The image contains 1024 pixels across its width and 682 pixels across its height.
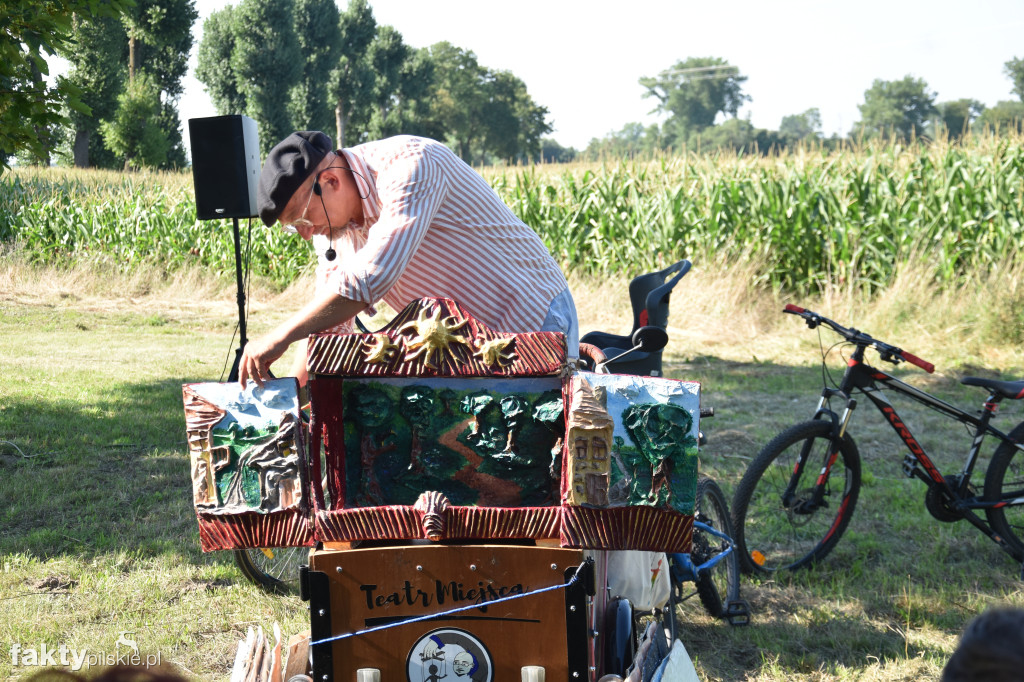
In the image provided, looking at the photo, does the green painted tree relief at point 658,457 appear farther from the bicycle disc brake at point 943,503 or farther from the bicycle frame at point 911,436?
the bicycle disc brake at point 943,503

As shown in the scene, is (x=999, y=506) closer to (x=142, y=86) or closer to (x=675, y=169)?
(x=675, y=169)

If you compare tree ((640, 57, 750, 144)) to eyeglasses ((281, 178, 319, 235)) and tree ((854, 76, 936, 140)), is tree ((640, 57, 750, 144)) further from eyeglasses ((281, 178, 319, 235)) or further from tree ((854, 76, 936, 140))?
eyeglasses ((281, 178, 319, 235))

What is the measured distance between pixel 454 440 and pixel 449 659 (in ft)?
1.64

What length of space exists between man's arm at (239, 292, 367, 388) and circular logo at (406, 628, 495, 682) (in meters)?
0.71

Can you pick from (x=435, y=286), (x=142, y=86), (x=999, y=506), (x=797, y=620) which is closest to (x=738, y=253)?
(x=999, y=506)

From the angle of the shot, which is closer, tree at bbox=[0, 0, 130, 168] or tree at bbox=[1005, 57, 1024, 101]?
tree at bbox=[0, 0, 130, 168]

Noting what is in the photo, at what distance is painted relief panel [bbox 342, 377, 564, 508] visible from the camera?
1862 mm

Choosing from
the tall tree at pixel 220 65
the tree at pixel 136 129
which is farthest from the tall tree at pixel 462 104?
the tree at pixel 136 129

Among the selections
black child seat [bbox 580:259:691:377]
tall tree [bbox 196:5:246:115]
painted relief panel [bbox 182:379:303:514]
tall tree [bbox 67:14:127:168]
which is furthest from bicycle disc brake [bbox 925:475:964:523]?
tall tree [bbox 196:5:246:115]

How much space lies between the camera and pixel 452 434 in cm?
192

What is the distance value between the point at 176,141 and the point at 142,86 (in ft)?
15.3

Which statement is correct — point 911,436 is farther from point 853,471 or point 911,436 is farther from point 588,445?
point 588,445

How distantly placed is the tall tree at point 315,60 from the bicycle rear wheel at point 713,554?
45.8m

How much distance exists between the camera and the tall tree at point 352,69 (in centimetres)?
5203
